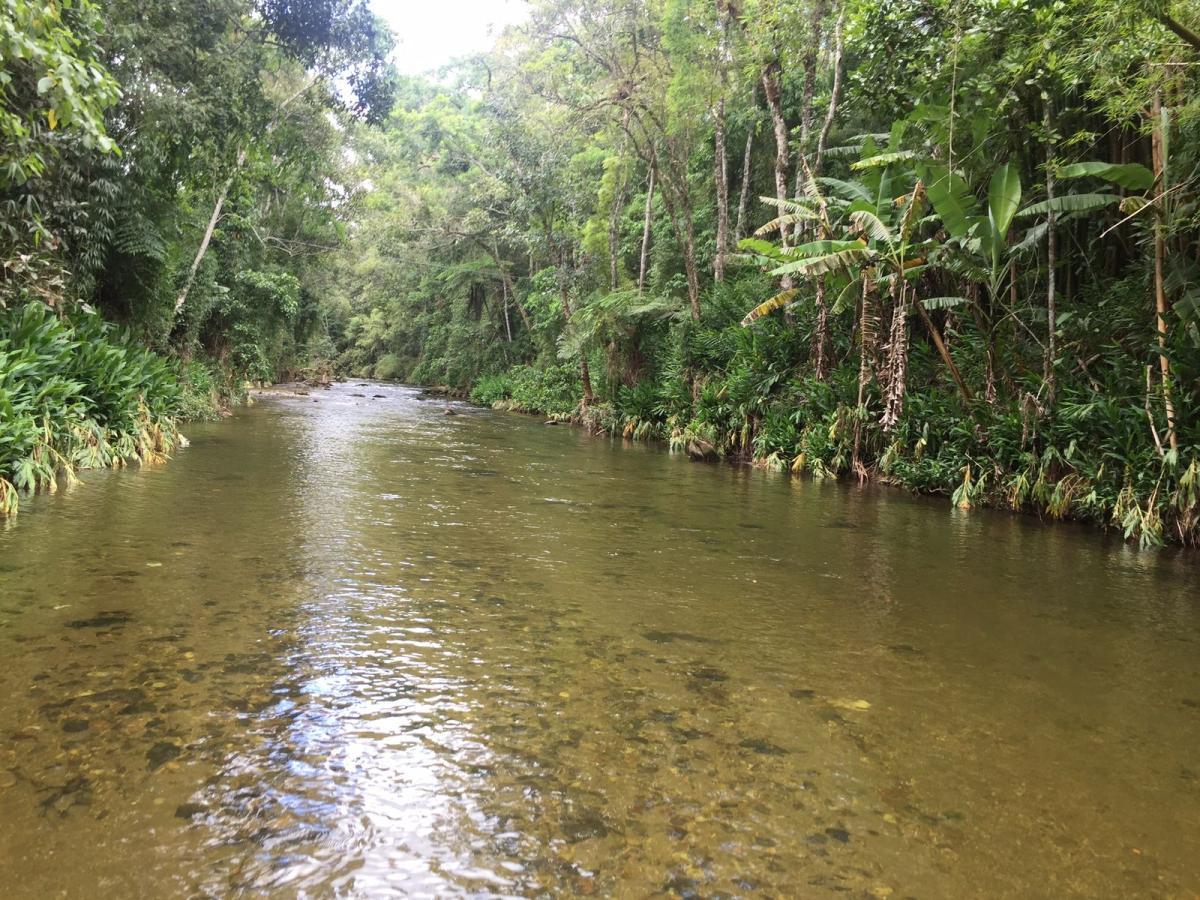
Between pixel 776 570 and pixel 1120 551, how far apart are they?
414 centimetres

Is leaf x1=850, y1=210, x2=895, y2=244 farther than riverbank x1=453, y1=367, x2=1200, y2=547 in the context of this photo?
Yes

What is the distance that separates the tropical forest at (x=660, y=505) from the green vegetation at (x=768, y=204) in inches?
3.3

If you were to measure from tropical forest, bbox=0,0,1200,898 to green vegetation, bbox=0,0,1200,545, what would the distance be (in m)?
0.08

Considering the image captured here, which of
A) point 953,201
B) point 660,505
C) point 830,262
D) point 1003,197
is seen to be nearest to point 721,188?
point 830,262

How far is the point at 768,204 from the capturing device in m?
15.2

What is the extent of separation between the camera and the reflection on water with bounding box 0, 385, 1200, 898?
2412 millimetres

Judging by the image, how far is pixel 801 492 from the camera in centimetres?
1123

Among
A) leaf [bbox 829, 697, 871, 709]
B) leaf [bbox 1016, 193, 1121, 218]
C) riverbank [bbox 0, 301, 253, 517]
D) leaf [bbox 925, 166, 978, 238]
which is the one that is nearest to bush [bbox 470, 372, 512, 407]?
riverbank [bbox 0, 301, 253, 517]

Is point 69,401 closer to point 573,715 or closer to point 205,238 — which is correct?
point 205,238

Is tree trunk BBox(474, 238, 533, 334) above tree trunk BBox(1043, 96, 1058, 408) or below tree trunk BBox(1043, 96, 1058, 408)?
above

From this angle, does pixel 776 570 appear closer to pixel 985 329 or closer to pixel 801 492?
pixel 801 492

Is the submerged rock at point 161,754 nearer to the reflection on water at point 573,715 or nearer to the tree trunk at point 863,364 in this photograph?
the reflection on water at point 573,715

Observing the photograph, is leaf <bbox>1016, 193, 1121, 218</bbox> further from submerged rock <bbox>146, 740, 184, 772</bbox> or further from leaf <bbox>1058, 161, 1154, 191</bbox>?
submerged rock <bbox>146, 740, 184, 772</bbox>

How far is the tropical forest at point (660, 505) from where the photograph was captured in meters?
2.63
